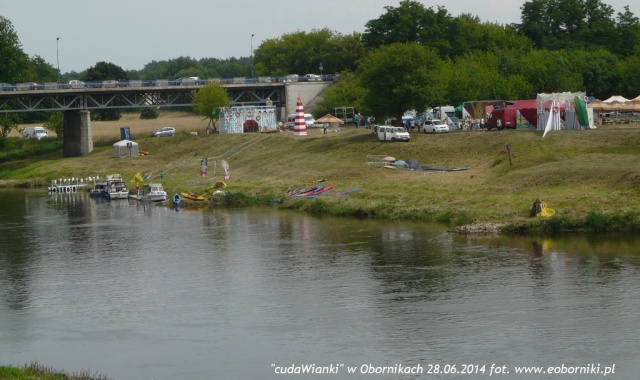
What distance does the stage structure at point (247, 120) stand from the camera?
372 feet

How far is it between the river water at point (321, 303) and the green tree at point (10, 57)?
8426cm

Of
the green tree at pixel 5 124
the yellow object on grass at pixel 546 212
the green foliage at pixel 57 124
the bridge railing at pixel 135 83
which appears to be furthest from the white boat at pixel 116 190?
the green foliage at pixel 57 124

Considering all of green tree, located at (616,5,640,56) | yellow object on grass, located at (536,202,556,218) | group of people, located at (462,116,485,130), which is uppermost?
green tree, located at (616,5,640,56)

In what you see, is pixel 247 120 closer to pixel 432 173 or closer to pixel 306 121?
pixel 306 121

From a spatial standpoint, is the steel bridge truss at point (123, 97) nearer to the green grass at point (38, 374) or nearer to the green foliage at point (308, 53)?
the green foliage at point (308, 53)

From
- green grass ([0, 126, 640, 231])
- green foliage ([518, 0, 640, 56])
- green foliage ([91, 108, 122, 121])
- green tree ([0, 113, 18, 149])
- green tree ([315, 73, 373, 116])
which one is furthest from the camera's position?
green foliage ([91, 108, 122, 121])

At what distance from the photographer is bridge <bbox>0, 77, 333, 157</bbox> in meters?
116

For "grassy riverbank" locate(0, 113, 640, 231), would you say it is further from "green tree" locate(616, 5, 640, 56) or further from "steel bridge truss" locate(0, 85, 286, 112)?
"green tree" locate(616, 5, 640, 56)

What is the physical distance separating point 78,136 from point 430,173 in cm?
5582

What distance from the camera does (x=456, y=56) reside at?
131m

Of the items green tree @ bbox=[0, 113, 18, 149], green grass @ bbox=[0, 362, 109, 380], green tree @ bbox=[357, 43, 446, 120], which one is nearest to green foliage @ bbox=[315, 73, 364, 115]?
green tree @ bbox=[357, 43, 446, 120]

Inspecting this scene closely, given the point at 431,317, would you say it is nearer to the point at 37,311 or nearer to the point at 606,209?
the point at 37,311

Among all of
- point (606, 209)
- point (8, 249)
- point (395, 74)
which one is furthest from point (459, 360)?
point (395, 74)

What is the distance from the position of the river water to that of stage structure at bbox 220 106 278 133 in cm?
5173
